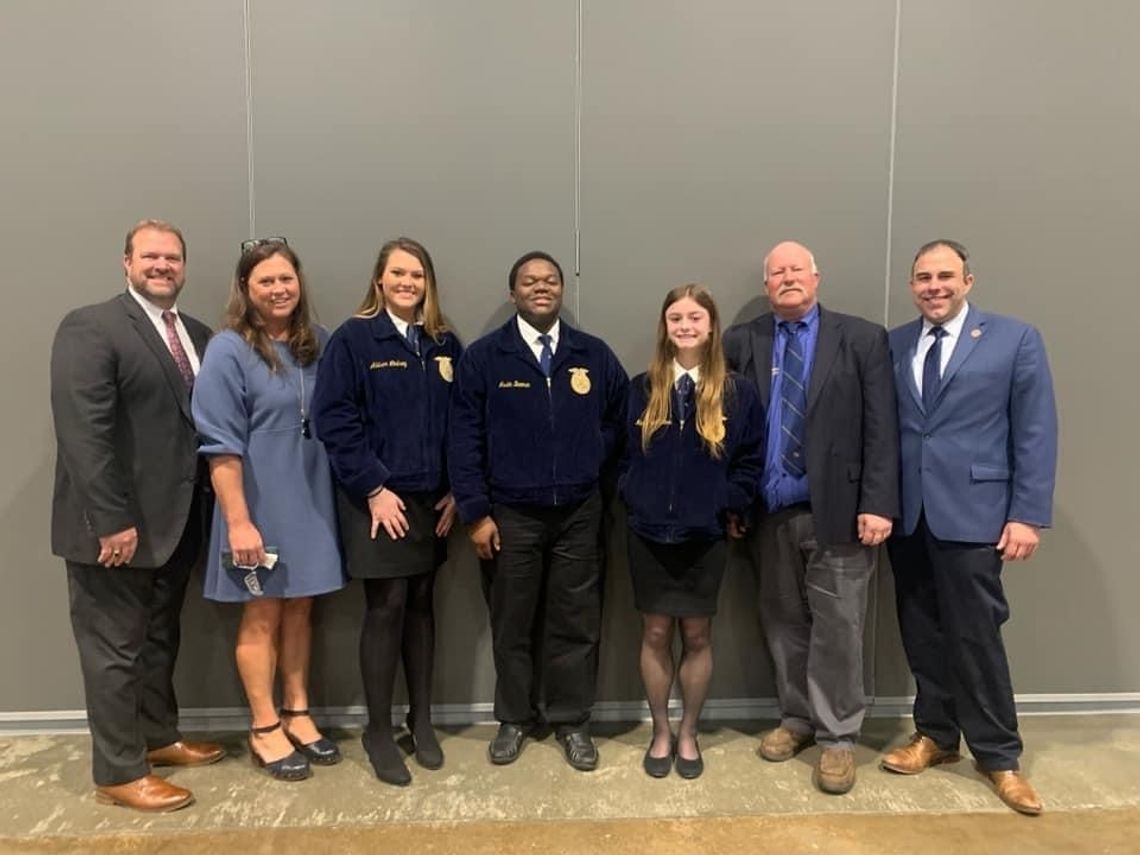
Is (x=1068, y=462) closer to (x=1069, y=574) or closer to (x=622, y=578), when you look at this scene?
(x=1069, y=574)

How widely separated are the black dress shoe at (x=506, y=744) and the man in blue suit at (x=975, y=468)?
1.49 meters

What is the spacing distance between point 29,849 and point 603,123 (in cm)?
298

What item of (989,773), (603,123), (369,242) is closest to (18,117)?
(369,242)

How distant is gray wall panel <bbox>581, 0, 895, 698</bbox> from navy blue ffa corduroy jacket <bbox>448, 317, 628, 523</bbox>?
1.48 ft

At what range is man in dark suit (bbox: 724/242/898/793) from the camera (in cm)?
259

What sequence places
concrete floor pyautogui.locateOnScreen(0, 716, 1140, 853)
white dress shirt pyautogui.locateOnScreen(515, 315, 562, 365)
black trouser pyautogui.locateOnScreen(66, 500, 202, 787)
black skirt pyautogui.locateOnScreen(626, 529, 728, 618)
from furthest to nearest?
white dress shirt pyautogui.locateOnScreen(515, 315, 562, 365) → black skirt pyautogui.locateOnScreen(626, 529, 728, 618) → black trouser pyautogui.locateOnScreen(66, 500, 202, 787) → concrete floor pyautogui.locateOnScreen(0, 716, 1140, 853)

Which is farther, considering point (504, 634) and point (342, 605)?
point (342, 605)

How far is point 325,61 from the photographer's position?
115 inches

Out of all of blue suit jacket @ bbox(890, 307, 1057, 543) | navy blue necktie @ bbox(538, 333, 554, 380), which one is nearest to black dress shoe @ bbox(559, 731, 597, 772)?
navy blue necktie @ bbox(538, 333, 554, 380)

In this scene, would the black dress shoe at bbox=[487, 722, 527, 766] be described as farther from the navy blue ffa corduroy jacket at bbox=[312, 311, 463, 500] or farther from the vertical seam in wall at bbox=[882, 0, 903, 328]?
the vertical seam in wall at bbox=[882, 0, 903, 328]

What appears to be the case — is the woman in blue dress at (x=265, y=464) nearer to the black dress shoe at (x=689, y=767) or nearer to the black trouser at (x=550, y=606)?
the black trouser at (x=550, y=606)

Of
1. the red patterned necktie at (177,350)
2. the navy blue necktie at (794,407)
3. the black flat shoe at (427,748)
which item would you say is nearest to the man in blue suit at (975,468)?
the navy blue necktie at (794,407)

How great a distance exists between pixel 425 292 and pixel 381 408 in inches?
17.0

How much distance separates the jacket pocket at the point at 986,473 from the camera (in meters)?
2.52
